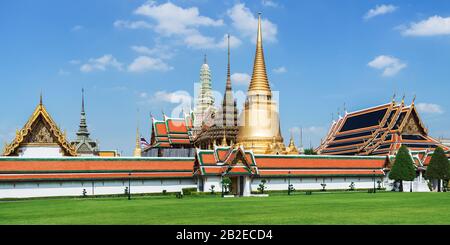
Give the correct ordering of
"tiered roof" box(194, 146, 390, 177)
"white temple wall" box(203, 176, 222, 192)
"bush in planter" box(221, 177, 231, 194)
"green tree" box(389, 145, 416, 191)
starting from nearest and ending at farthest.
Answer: "bush in planter" box(221, 177, 231, 194) < "white temple wall" box(203, 176, 222, 192) < "tiered roof" box(194, 146, 390, 177) < "green tree" box(389, 145, 416, 191)

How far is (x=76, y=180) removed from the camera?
180 feet

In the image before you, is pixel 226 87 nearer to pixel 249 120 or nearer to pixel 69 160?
pixel 249 120

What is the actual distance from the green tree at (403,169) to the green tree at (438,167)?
1856mm

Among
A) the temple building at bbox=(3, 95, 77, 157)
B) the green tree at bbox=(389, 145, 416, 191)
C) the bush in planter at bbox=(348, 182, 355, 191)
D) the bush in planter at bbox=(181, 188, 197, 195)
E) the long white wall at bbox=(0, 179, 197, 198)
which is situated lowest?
the bush in planter at bbox=(348, 182, 355, 191)

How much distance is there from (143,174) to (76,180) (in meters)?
6.86

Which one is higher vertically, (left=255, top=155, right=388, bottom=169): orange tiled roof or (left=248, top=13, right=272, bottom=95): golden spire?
(left=248, top=13, right=272, bottom=95): golden spire

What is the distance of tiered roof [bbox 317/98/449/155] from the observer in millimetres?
79062

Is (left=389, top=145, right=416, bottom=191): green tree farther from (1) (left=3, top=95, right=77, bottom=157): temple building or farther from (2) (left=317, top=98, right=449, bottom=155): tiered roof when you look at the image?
(1) (left=3, top=95, right=77, bottom=157): temple building

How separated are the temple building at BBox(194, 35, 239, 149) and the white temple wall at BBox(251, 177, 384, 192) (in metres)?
20.9

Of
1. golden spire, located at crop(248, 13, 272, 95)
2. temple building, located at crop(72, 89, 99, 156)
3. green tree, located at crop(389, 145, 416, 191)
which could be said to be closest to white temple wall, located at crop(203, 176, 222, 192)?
green tree, located at crop(389, 145, 416, 191)

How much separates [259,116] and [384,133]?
18139mm

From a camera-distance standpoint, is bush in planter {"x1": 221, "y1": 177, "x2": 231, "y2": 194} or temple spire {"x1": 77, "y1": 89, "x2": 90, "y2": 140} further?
temple spire {"x1": 77, "y1": 89, "x2": 90, "y2": 140}

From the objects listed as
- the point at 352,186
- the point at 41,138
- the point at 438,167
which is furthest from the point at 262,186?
the point at 41,138
